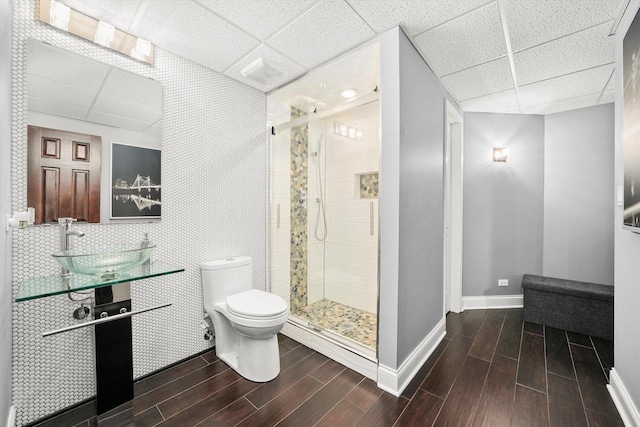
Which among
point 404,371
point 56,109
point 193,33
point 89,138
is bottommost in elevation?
point 404,371

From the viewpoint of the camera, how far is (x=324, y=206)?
256cm

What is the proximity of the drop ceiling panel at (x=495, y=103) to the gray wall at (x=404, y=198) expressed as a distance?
3.20 ft

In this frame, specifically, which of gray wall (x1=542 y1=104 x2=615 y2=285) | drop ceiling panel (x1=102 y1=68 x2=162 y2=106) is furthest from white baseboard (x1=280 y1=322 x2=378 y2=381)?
gray wall (x1=542 y1=104 x2=615 y2=285)

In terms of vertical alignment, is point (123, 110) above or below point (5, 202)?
above

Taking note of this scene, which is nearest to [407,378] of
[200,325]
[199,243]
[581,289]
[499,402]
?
[499,402]

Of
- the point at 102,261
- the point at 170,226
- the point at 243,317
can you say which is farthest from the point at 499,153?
the point at 102,261

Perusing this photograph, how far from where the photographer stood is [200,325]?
7.27 feet

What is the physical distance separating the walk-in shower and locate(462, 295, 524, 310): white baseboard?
1347 millimetres

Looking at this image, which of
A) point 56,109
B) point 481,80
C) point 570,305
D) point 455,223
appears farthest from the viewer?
point 455,223

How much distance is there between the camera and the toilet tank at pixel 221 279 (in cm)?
215

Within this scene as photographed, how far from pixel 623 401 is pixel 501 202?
7.00ft

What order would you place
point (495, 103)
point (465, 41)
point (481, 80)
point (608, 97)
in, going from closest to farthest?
point (465, 41) → point (481, 80) → point (608, 97) → point (495, 103)

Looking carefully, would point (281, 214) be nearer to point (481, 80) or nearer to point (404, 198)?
point (404, 198)

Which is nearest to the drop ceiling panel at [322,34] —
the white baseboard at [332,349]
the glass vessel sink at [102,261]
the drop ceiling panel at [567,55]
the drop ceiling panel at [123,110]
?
the drop ceiling panel at [123,110]
